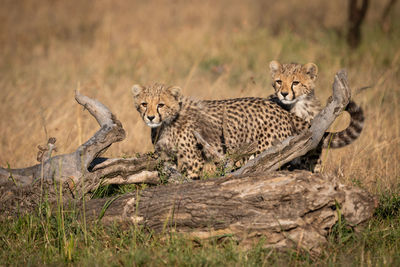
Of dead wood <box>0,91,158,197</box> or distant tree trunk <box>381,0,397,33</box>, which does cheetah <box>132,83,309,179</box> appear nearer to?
dead wood <box>0,91,158,197</box>

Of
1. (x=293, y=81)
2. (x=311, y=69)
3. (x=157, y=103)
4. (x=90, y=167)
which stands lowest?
(x=90, y=167)

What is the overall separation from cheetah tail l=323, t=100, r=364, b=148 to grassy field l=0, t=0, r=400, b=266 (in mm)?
135

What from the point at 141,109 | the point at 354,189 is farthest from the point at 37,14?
the point at 354,189

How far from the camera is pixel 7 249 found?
3361 millimetres

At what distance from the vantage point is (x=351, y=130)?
427 centimetres

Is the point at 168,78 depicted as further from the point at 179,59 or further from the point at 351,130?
the point at 351,130

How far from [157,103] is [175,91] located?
0.78 ft

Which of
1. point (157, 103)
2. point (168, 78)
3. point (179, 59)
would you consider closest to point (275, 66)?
point (157, 103)

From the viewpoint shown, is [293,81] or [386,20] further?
[386,20]

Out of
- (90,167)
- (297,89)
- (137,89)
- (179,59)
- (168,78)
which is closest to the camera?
(90,167)

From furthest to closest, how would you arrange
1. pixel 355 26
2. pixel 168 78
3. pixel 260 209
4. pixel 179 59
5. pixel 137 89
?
pixel 355 26
pixel 179 59
pixel 168 78
pixel 137 89
pixel 260 209

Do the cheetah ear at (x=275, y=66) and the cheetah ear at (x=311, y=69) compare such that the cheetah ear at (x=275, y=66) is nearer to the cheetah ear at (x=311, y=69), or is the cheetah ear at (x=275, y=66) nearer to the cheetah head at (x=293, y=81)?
the cheetah head at (x=293, y=81)

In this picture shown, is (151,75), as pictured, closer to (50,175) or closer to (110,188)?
(110,188)

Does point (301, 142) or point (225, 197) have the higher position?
point (301, 142)
